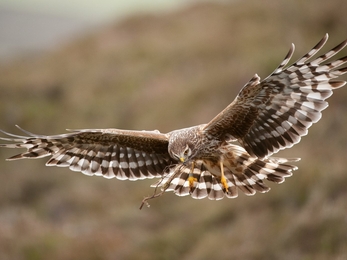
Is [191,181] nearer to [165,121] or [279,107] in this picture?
[279,107]

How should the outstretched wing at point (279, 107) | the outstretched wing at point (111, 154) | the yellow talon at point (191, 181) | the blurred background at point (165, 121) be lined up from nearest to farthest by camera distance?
the outstretched wing at point (279, 107)
the yellow talon at point (191, 181)
the outstretched wing at point (111, 154)
the blurred background at point (165, 121)

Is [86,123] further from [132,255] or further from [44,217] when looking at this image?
[132,255]

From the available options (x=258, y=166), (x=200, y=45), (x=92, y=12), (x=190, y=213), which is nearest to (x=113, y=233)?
(x=190, y=213)

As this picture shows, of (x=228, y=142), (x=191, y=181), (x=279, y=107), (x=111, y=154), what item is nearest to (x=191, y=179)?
(x=191, y=181)

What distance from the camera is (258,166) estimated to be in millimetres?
7094

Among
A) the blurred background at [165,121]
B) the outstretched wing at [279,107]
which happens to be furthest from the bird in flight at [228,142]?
the blurred background at [165,121]

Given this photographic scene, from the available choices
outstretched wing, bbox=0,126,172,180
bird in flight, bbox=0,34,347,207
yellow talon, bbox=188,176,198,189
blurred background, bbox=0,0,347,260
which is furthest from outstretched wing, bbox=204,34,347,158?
blurred background, bbox=0,0,347,260

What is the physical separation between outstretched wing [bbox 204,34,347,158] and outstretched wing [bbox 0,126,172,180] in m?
1.04

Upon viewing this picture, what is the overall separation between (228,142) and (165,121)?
12452 mm

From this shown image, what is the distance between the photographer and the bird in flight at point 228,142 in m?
6.24

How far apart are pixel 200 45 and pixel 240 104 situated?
59.1ft

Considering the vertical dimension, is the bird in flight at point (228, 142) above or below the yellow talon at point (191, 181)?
above

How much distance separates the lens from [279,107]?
21.4ft

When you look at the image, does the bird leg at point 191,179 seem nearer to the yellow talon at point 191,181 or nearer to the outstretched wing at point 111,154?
the yellow talon at point 191,181
